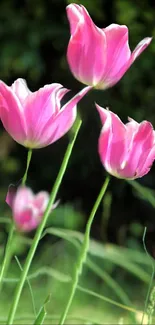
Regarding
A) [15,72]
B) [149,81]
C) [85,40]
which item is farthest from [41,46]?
[85,40]

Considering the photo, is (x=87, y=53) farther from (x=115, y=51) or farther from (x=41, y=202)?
(x=41, y=202)

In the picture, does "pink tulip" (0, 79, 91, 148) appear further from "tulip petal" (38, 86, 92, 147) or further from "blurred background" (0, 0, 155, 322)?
"blurred background" (0, 0, 155, 322)

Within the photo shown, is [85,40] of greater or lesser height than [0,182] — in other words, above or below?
above

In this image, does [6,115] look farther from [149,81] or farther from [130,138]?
[149,81]


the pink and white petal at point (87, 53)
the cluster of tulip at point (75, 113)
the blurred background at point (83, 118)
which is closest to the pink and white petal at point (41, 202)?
the cluster of tulip at point (75, 113)

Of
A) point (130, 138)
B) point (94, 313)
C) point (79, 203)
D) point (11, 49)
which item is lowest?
point (79, 203)

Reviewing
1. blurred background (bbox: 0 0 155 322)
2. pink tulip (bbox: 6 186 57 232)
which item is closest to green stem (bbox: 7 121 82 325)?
pink tulip (bbox: 6 186 57 232)
